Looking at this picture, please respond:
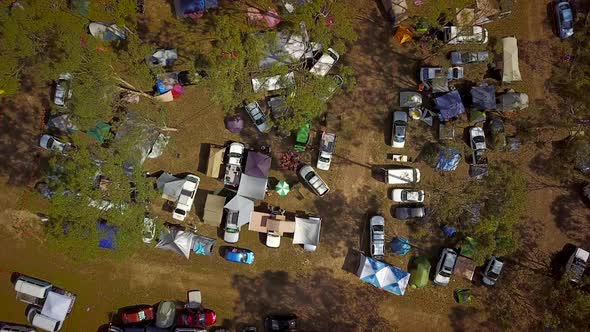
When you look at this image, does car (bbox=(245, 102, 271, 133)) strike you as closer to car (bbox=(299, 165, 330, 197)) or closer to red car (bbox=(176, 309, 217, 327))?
car (bbox=(299, 165, 330, 197))

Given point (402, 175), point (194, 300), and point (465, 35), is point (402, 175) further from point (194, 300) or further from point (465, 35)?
point (194, 300)

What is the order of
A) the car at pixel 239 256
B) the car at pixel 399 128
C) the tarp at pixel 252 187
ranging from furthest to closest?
the car at pixel 239 256, the car at pixel 399 128, the tarp at pixel 252 187

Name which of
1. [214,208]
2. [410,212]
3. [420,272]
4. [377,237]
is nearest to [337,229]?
[377,237]

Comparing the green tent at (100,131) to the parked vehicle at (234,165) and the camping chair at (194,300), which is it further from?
the camping chair at (194,300)

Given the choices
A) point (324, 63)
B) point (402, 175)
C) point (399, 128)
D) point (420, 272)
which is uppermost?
point (324, 63)

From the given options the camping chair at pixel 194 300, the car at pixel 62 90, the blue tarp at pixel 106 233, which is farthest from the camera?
the camping chair at pixel 194 300

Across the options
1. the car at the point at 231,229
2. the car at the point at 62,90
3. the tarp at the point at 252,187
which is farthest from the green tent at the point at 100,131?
the car at the point at 231,229

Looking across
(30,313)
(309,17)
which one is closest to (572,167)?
(309,17)
